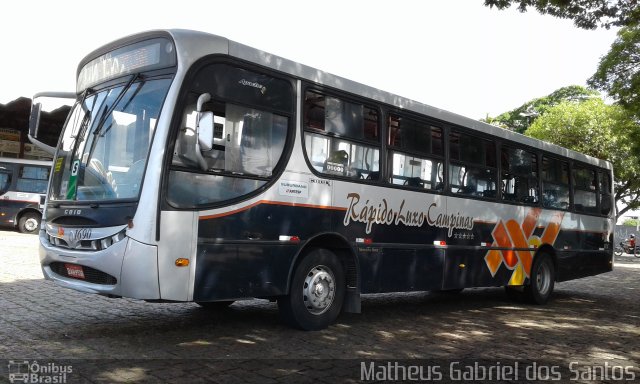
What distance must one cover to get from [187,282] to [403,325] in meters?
3.33

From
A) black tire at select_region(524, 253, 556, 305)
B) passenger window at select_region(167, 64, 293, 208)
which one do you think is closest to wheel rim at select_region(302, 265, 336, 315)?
passenger window at select_region(167, 64, 293, 208)

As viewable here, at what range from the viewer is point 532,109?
5297 centimetres

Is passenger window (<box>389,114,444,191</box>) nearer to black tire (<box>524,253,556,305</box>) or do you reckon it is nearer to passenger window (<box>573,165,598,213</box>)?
black tire (<box>524,253,556,305</box>)

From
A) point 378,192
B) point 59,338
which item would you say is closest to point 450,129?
point 378,192

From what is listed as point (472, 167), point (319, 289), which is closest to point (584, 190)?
point (472, 167)

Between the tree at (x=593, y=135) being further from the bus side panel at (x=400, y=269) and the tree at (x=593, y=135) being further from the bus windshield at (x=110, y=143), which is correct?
the bus windshield at (x=110, y=143)

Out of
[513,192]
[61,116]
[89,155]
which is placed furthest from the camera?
[61,116]

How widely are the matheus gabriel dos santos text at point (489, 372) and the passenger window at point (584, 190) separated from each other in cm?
665

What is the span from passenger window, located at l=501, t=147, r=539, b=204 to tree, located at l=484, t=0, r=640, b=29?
250 centimetres

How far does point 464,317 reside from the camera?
8500 mm

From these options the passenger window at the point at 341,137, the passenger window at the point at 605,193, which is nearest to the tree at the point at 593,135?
the passenger window at the point at 605,193

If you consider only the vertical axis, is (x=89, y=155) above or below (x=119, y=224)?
above

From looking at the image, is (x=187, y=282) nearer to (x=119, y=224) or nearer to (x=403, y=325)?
(x=119, y=224)

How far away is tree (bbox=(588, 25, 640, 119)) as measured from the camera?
50.6 feet
